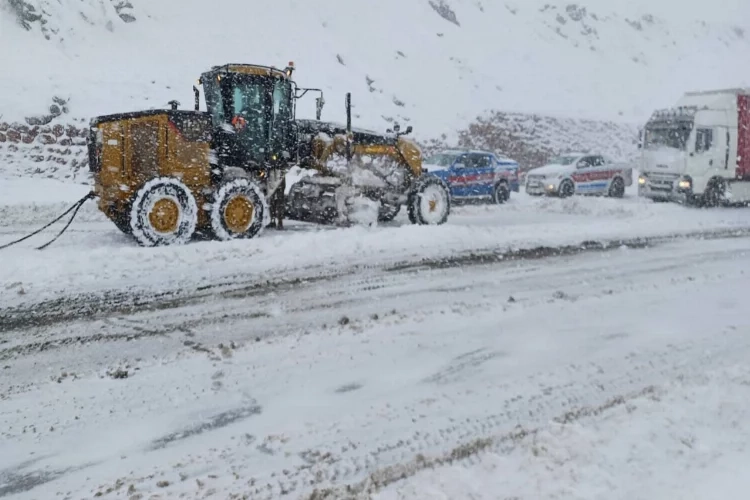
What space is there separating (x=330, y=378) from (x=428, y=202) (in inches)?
324

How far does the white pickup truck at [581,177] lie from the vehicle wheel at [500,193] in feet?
8.27

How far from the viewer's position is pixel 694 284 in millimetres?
7504

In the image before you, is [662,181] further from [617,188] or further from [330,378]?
[330,378]

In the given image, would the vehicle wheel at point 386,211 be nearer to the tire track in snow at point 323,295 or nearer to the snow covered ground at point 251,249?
the snow covered ground at point 251,249

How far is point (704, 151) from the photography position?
1772 centimetres

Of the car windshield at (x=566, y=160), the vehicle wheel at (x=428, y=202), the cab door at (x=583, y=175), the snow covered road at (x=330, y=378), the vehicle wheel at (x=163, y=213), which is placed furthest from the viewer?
the car windshield at (x=566, y=160)

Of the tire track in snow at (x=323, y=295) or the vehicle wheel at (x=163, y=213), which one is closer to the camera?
the tire track in snow at (x=323, y=295)

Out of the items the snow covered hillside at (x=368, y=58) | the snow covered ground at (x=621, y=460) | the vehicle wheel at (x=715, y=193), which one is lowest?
the snow covered ground at (x=621, y=460)

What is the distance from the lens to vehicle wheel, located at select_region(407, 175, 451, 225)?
12.2m

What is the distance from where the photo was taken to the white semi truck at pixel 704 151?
698 inches

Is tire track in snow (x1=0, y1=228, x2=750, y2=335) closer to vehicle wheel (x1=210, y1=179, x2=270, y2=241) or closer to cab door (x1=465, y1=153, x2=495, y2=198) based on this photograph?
vehicle wheel (x1=210, y1=179, x2=270, y2=241)

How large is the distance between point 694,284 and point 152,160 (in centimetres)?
772

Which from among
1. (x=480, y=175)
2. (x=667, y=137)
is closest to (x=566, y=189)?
(x=667, y=137)

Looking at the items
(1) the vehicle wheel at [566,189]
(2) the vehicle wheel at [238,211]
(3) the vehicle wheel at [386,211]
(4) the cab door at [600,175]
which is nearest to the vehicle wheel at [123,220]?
(2) the vehicle wheel at [238,211]
